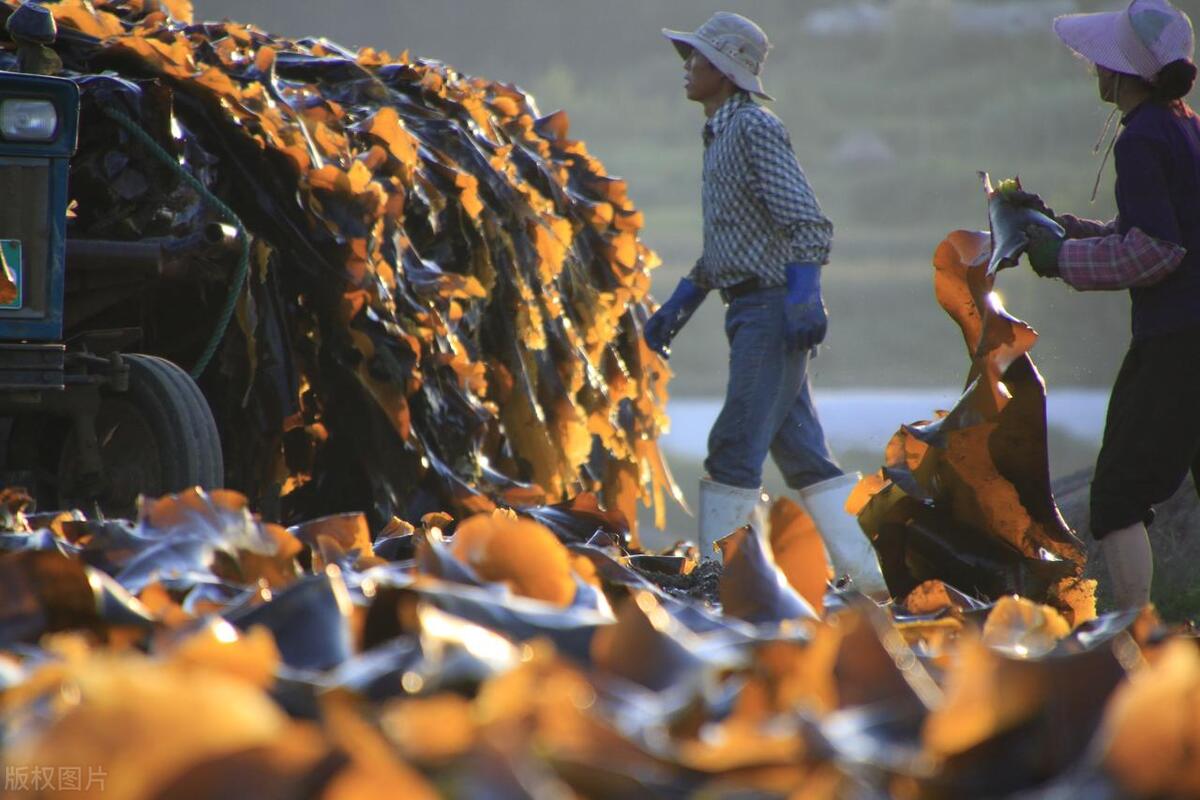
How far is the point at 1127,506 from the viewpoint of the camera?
3.31 meters

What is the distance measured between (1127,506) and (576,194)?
2.96 metres

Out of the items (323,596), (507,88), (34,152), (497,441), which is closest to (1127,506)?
(497,441)

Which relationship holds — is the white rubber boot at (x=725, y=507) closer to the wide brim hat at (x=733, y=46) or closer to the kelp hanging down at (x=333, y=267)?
the kelp hanging down at (x=333, y=267)

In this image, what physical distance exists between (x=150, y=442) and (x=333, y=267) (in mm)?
747

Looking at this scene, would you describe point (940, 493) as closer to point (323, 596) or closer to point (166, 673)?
point (323, 596)

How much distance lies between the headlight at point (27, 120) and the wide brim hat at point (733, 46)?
2311mm

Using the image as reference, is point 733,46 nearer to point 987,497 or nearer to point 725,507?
point 725,507

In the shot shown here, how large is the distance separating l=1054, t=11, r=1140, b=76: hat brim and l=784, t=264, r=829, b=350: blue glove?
1243 millimetres

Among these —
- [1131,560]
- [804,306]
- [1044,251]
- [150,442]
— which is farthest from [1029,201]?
[150,442]

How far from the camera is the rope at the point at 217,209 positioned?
3.66 m

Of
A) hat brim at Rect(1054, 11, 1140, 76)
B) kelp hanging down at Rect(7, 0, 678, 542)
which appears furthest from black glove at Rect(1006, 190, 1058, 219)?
kelp hanging down at Rect(7, 0, 678, 542)

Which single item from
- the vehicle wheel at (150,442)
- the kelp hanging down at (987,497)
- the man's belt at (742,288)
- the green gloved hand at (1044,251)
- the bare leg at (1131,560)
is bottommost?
the vehicle wheel at (150,442)

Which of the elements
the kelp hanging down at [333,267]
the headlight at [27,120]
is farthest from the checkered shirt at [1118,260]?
the headlight at [27,120]

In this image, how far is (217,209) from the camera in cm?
375
